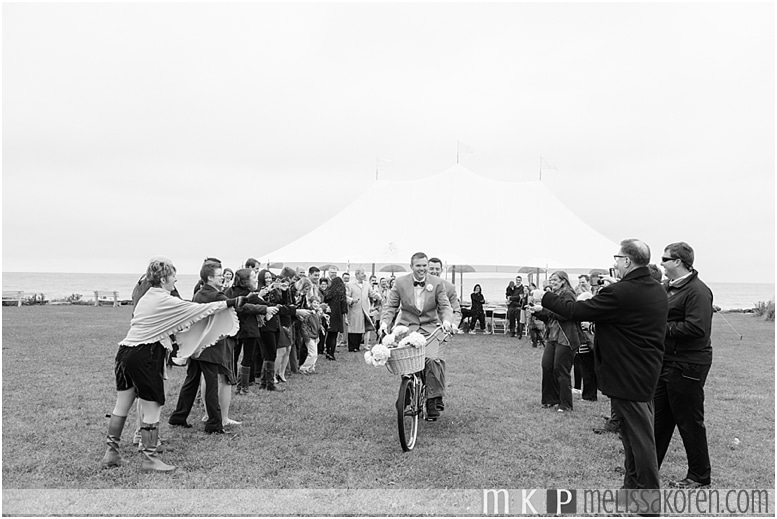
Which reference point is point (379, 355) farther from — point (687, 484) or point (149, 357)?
point (687, 484)

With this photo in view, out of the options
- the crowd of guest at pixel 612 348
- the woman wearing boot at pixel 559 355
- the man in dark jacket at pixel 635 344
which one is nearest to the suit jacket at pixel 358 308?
the crowd of guest at pixel 612 348

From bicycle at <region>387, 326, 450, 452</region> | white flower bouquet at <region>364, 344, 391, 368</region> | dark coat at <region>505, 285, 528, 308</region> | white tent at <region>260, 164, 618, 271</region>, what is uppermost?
white tent at <region>260, 164, 618, 271</region>

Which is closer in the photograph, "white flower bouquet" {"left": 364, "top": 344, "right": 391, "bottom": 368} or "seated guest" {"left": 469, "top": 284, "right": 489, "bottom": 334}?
"white flower bouquet" {"left": 364, "top": 344, "right": 391, "bottom": 368}

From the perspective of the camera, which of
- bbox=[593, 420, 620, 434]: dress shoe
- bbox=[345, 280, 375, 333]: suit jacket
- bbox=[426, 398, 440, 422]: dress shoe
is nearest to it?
bbox=[593, 420, 620, 434]: dress shoe

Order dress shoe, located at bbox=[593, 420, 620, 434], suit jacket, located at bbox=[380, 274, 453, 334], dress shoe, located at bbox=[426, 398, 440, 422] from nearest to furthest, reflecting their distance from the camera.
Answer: dress shoe, located at bbox=[593, 420, 620, 434], suit jacket, located at bbox=[380, 274, 453, 334], dress shoe, located at bbox=[426, 398, 440, 422]

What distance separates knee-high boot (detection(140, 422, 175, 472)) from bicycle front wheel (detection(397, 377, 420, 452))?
201 cm

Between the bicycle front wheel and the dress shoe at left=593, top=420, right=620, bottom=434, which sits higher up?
the bicycle front wheel

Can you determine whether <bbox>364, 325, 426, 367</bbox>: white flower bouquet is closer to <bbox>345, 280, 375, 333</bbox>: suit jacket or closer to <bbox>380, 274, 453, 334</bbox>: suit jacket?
<bbox>380, 274, 453, 334</bbox>: suit jacket

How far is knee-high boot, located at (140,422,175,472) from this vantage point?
4.79 m

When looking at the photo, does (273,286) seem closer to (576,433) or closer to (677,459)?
(576,433)

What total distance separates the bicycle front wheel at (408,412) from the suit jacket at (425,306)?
87 cm

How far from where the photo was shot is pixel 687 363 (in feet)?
14.8

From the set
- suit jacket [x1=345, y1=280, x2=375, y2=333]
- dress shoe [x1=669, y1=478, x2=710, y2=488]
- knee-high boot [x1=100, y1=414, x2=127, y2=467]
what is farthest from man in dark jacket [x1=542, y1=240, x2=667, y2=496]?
suit jacket [x1=345, y1=280, x2=375, y2=333]

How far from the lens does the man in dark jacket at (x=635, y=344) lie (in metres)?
3.97
